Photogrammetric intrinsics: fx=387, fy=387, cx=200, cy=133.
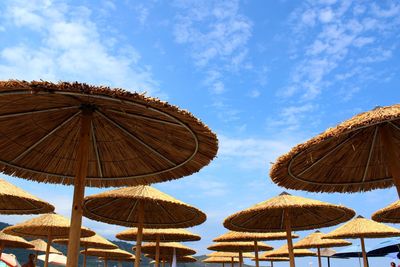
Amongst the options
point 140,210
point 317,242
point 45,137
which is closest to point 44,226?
point 140,210

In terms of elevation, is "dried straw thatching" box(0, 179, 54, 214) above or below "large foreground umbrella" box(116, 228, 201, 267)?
above

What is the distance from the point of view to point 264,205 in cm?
896

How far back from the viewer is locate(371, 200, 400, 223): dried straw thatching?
9152 millimetres

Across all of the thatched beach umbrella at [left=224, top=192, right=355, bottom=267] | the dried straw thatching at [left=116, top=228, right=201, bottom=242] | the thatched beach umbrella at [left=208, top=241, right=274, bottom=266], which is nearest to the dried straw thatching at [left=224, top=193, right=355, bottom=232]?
the thatched beach umbrella at [left=224, top=192, right=355, bottom=267]

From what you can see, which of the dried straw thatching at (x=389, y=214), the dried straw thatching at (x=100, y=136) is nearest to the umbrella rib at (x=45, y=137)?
the dried straw thatching at (x=100, y=136)

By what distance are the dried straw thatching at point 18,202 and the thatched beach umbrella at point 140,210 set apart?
100cm

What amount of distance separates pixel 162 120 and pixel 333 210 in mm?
6508

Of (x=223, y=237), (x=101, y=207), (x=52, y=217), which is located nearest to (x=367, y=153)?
(x=101, y=207)

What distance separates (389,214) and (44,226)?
9.62m

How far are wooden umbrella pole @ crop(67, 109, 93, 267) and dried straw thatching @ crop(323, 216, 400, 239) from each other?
11355mm

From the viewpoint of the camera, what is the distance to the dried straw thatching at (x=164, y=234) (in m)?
13.0

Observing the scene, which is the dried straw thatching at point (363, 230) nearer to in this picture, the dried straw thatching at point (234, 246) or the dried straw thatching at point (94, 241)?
the dried straw thatching at point (234, 246)

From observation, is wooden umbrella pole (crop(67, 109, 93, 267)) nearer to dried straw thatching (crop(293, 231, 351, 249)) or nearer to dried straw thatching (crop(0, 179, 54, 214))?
dried straw thatching (crop(0, 179, 54, 214))

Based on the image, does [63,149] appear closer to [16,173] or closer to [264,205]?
[16,173]
